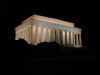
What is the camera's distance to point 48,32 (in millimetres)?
6234

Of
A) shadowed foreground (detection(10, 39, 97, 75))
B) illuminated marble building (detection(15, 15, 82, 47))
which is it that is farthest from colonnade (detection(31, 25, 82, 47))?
shadowed foreground (detection(10, 39, 97, 75))

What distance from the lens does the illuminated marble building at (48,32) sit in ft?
18.8

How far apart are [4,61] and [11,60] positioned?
160 mm

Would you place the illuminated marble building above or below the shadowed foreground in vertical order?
above

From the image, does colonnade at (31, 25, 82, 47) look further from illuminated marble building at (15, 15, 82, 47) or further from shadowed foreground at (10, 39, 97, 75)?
shadowed foreground at (10, 39, 97, 75)

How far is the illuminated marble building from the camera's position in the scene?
5742mm

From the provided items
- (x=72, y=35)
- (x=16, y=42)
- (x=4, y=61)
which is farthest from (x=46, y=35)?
→ (x=4, y=61)

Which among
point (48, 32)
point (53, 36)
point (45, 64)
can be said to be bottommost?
point (45, 64)

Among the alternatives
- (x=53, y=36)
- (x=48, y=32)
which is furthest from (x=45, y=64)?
(x=53, y=36)

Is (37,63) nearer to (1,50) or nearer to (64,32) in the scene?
(1,50)

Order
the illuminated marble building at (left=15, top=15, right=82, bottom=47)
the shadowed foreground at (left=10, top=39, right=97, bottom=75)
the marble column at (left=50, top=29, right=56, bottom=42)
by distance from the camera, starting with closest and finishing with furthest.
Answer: the shadowed foreground at (left=10, top=39, right=97, bottom=75)
the illuminated marble building at (left=15, top=15, right=82, bottom=47)
the marble column at (left=50, top=29, right=56, bottom=42)

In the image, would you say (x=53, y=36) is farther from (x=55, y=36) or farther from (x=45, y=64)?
(x=45, y=64)

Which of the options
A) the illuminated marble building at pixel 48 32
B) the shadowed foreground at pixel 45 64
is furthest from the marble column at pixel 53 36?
the shadowed foreground at pixel 45 64

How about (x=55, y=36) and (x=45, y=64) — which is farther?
(x=55, y=36)
